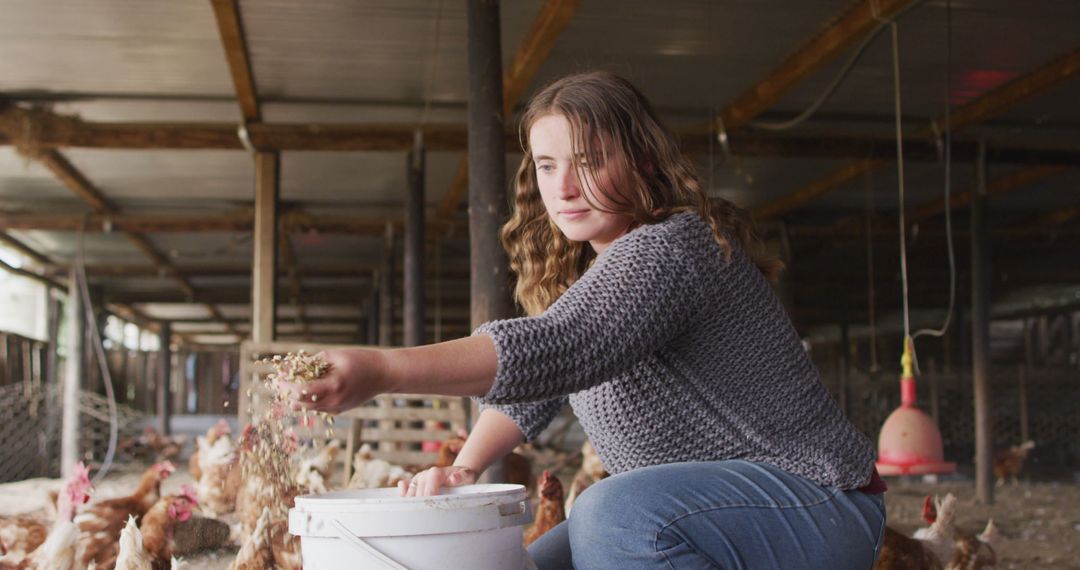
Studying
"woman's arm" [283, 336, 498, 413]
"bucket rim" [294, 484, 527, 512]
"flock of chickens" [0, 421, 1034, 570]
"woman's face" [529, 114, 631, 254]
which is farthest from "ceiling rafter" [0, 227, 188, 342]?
"woman's arm" [283, 336, 498, 413]

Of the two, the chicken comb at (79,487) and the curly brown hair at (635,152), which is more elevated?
the curly brown hair at (635,152)

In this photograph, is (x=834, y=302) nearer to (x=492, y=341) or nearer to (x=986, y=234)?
(x=986, y=234)

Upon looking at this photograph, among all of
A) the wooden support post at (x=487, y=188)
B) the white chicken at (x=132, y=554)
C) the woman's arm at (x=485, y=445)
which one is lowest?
the white chicken at (x=132, y=554)

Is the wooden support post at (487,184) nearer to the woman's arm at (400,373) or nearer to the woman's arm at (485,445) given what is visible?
the woman's arm at (485,445)

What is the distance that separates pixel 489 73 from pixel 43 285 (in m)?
12.9

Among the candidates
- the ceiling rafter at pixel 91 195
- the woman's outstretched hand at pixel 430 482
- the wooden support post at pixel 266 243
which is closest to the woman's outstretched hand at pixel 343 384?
the woman's outstretched hand at pixel 430 482

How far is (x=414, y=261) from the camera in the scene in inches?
351

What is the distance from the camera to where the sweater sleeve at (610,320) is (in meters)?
1.35

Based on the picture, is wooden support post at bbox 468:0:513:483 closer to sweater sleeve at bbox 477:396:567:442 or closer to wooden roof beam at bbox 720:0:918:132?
wooden roof beam at bbox 720:0:918:132

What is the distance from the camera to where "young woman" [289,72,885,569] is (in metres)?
1.41

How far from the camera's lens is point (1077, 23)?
19.7 ft

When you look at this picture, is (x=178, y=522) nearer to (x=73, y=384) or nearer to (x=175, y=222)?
(x=175, y=222)

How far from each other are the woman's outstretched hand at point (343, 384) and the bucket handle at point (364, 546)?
0.56 ft

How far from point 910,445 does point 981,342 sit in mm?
4379
